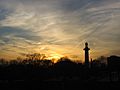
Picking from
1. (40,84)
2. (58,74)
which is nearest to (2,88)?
(40,84)

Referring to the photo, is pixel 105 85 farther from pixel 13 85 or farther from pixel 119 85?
pixel 13 85

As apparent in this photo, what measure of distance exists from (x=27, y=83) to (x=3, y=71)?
1885 cm

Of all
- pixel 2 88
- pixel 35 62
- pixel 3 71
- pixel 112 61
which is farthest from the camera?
pixel 35 62

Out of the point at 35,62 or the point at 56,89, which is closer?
the point at 56,89

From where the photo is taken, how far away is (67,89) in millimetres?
32531

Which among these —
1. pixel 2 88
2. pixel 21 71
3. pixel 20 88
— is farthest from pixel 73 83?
pixel 21 71

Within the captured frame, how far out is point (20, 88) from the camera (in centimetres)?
3216

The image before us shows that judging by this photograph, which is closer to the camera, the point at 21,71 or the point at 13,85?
the point at 13,85

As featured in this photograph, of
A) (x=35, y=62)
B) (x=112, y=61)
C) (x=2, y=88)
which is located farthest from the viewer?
(x=35, y=62)

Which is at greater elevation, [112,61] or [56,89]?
[112,61]

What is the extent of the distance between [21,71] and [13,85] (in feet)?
62.6

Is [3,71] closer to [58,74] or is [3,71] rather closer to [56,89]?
[58,74]

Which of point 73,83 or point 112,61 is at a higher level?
point 112,61

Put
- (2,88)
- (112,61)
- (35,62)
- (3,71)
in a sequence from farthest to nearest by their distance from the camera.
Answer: (35,62) < (112,61) < (3,71) < (2,88)
